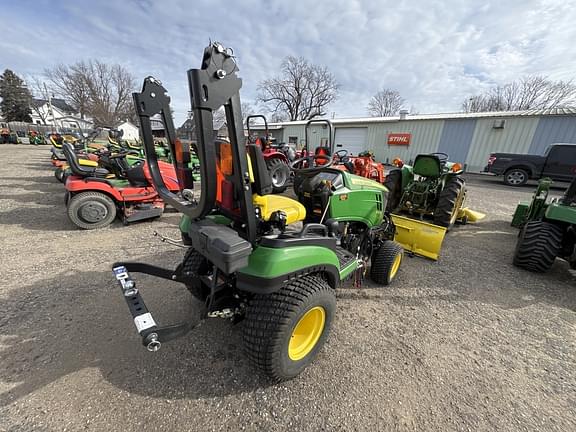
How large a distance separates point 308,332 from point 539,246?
3.35 meters

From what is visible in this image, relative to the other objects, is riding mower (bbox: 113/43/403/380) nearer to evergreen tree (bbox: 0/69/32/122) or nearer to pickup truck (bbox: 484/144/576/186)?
pickup truck (bbox: 484/144/576/186)

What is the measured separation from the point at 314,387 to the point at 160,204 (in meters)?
4.29

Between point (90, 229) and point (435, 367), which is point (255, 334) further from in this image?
point (90, 229)

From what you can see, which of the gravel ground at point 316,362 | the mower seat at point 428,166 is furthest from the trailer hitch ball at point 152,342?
the mower seat at point 428,166

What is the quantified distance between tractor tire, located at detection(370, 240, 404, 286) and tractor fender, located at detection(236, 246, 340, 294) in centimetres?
152

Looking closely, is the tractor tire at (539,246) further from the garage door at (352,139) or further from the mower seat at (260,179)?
Answer: the garage door at (352,139)

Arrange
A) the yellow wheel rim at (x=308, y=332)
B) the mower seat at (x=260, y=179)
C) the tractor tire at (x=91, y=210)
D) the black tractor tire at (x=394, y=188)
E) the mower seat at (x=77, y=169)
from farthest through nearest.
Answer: the black tractor tire at (x=394, y=188) → the mower seat at (x=77, y=169) → the tractor tire at (x=91, y=210) → the yellow wheel rim at (x=308, y=332) → the mower seat at (x=260, y=179)

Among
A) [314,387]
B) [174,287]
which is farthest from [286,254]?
[174,287]

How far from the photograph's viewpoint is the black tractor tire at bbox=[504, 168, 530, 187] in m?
10.9

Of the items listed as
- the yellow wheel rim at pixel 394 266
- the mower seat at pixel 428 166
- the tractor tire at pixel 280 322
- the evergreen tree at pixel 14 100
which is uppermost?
the evergreen tree at pixel 14 100

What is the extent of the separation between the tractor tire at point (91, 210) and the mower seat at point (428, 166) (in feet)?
18.8

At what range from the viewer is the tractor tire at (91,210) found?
13.4 feet

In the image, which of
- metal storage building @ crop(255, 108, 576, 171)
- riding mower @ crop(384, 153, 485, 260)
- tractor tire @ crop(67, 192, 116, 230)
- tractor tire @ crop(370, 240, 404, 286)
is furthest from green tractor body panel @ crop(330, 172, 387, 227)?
metal storage building @ crop(255, 108, 576, 171)

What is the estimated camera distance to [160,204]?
480cm
